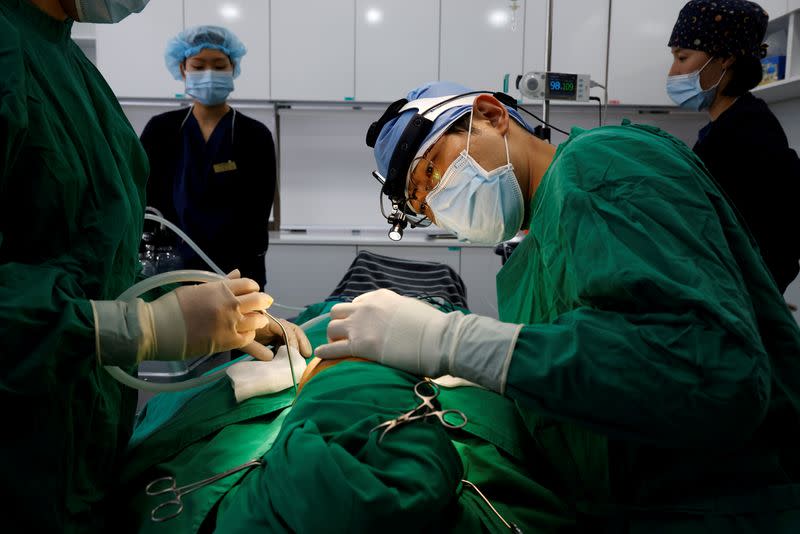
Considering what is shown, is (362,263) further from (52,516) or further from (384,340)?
(52,516)

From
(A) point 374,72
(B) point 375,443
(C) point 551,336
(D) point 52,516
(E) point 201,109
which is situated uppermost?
(A) point 374,72

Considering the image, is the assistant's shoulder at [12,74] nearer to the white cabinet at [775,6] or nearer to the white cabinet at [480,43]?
the white cabinet at [480,43]

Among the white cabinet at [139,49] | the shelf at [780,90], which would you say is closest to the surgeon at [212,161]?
the white cabinet at [139,49]

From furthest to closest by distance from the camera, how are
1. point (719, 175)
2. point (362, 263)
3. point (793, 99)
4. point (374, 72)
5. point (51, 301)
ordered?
point (374, 72) < point (793, 99) < point (362, 263) < point (719, 175) < point (51, 301)

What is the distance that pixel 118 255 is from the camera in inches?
41.3

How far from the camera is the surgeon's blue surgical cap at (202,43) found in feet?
9.80

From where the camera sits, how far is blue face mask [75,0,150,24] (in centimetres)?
107

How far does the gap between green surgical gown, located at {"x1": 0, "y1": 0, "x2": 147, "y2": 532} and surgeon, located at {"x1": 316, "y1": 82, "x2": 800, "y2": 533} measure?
1.28 feet

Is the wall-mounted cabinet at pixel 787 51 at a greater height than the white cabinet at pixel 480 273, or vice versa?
the wall-mounted cabinet at pixel 787 51

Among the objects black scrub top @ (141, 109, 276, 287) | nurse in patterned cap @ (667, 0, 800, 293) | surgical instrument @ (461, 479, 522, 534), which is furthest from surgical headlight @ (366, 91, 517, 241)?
black scrub top @ (141, 109, 276, 287)

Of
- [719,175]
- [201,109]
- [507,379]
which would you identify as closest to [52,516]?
[507,379]

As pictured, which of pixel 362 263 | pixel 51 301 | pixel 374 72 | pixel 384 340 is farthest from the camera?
pixel 374 72

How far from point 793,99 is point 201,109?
3434 mm

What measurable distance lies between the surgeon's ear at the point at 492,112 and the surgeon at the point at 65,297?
1.92 feet
